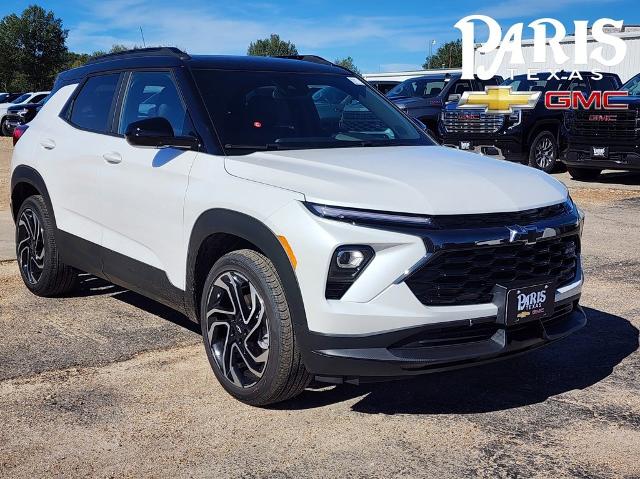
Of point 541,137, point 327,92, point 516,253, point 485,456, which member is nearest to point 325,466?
point 485,456

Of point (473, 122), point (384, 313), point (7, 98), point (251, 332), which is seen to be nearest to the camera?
point (384, 313)

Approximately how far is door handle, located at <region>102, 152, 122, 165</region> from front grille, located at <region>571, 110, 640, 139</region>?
10.5m

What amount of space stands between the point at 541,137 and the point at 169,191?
12375 mm

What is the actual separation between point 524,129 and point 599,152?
6.39 ft

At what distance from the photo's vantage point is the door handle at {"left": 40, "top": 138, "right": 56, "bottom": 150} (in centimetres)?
578

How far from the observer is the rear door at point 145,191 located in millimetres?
4508

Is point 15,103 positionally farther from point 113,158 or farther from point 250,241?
point 250,241

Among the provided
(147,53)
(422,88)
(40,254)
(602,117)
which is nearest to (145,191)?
(147,53)

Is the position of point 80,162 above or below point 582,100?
below

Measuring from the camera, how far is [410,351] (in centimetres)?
361

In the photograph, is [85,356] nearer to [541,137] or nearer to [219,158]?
[219,158]

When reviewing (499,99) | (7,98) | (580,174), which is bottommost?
(580,174)

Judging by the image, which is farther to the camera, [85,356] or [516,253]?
[85,356]

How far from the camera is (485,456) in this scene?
11.7ft
